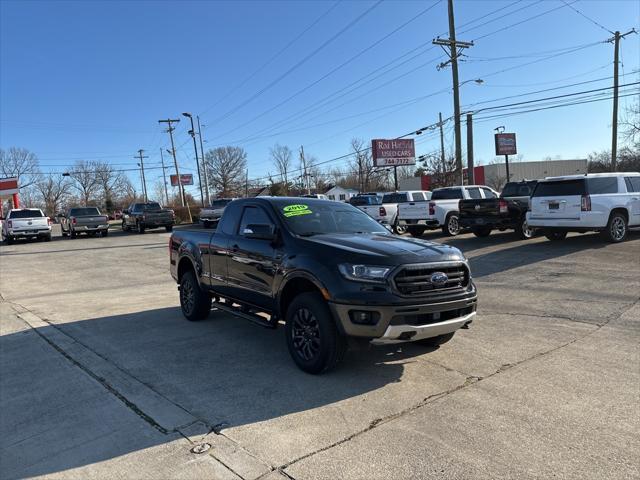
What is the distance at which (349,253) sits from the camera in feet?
14.8

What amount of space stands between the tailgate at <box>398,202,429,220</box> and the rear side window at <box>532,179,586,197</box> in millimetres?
5041

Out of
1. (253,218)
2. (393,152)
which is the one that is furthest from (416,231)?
(393,152)

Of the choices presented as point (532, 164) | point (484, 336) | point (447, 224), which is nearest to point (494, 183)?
point (532, 164)

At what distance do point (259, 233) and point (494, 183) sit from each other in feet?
255

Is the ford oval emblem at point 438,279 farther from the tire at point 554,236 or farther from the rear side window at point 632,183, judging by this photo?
the tire at point 554,236

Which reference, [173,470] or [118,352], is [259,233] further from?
[173,470]

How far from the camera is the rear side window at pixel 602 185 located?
12781 millimetres

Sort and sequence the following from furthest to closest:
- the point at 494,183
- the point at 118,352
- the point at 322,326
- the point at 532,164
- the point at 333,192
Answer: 1. the point at 333,192
2. the point at 532,164
3. the point at 494,183
4. the point at 118,352
5. the point at 322,326

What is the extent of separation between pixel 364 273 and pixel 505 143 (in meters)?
46.9

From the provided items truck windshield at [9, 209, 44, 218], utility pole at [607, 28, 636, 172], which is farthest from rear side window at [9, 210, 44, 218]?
utility pole at [607, 28, 636, 172]

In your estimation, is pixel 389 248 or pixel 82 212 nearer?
pixel 389 248

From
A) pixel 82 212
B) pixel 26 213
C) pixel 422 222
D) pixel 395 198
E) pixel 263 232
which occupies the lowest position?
pixel 422 222

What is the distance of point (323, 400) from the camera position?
4.19 meters

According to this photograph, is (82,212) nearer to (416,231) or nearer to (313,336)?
(416,231)
